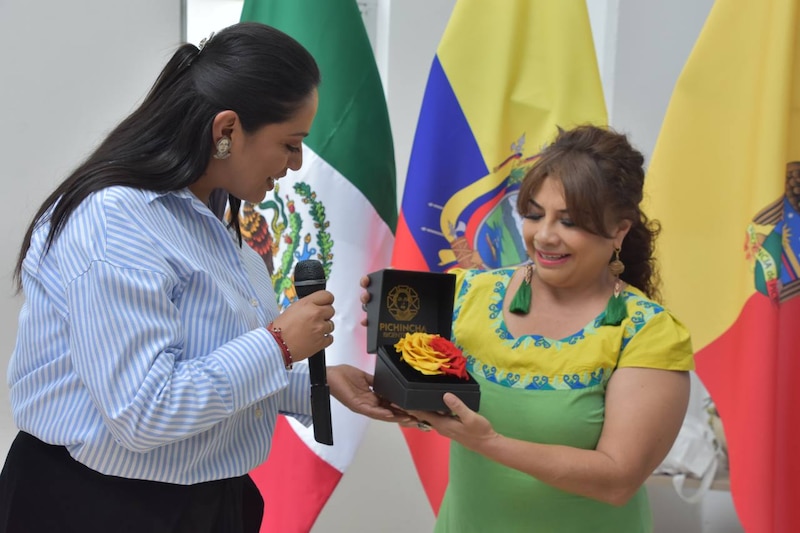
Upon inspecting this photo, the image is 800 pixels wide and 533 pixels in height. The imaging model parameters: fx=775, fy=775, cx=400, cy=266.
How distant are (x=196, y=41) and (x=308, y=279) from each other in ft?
5.65

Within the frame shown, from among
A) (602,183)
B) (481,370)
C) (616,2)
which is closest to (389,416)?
(481,370)

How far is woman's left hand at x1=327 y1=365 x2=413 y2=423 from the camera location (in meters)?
1.47

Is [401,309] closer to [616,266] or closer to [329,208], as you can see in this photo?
[616,266]

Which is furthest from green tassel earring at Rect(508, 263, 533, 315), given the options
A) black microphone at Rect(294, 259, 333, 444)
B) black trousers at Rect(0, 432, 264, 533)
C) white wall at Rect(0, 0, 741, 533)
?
white wall at Rect(0, 0, 741, 533)

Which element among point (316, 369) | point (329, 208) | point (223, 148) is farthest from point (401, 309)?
point (329, 208)

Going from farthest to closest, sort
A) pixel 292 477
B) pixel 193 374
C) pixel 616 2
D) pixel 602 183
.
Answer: pixel 616 2
pixel 292 477
pixel 602 183
pixel 193 374

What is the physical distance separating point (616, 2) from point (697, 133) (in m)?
0.89

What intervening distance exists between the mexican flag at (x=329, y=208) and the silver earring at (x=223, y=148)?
3.34 ft

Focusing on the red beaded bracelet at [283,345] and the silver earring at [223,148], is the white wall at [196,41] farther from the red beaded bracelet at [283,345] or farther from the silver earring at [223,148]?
the red beaded bracelet at [283,345]

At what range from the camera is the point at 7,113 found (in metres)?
2.37

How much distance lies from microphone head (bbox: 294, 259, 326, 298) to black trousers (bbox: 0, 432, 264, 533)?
1.13 ft

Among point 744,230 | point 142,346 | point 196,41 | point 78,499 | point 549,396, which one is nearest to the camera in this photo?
point 142,346

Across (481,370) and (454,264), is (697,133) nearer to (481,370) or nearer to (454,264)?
(454,264)

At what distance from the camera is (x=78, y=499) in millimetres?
1076
